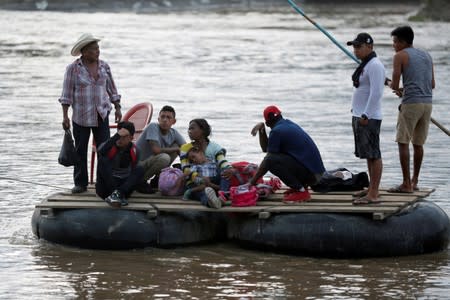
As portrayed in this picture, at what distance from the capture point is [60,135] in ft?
65.2

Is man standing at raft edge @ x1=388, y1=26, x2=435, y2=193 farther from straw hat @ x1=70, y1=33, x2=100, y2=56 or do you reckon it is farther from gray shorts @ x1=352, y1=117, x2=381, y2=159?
straw hat @ x1=70, y1=33, x2=100, y2=56

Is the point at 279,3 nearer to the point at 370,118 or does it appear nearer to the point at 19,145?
the point at 19,145

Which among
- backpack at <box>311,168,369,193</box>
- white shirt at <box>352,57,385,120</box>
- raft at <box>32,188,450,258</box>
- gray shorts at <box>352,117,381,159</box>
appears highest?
white shirt at <box>352,57,385,120</box>

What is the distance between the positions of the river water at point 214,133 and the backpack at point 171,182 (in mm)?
560

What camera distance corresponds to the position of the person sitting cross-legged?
36.5 ft

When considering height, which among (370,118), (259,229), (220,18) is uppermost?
(220,18)

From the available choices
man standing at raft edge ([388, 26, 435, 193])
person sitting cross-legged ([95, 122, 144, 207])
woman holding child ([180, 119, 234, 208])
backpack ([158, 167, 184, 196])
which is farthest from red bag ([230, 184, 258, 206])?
man standing at raft edge ([388, 26, 435, 193])

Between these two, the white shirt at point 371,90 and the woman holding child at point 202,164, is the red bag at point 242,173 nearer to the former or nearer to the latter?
the woman holding child at point 202,164

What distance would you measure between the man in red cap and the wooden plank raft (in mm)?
173

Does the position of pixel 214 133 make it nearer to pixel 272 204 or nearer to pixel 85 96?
pixel 85 96

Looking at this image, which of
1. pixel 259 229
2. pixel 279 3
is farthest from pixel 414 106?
pixel 279 3

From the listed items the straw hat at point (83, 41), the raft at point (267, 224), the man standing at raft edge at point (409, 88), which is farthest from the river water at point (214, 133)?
the straw hat at point (83, 41)

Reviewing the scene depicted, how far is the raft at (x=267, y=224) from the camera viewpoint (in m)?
10.7

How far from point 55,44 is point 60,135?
89.1 feet
